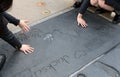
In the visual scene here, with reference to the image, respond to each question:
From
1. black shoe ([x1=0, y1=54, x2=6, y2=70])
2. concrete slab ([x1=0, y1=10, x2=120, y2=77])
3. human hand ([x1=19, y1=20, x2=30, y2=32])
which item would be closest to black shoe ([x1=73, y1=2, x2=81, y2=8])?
concrete slab ([x1=0, y1=10, x2=120, y2=77])

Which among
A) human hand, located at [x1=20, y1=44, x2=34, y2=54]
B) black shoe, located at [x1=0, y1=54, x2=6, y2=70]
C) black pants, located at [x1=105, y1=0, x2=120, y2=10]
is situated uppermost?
black pants, located at [x1=105, y1=0, x2=120, y2=10]

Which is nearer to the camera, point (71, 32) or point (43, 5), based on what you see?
point (71, 32)

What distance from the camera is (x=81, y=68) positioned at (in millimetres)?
1385

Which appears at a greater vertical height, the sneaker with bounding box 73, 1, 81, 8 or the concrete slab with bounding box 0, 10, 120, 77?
the sneaker with bounding box 73, 1, 81, 8

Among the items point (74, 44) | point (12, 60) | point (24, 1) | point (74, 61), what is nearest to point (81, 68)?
point (74, 61)

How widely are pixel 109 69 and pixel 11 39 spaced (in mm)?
615

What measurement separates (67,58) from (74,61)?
50 mm

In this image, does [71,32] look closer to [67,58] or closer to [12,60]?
[67,58]

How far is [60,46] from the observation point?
5.10 feet

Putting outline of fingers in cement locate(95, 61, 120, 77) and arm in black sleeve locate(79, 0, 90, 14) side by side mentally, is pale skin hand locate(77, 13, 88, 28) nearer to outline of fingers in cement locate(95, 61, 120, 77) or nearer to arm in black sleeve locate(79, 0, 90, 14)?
arm in black sleeve locate(79, 0, 90, 14)

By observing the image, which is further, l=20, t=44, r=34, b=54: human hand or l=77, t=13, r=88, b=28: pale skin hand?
l=77, t=13, r=88, b=28: pale skin hand

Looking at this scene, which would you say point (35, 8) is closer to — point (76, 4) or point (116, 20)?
point (76, 4)

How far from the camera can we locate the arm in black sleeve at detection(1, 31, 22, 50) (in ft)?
4.58

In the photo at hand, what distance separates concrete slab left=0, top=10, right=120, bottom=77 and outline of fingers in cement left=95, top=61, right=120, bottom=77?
70 mm
